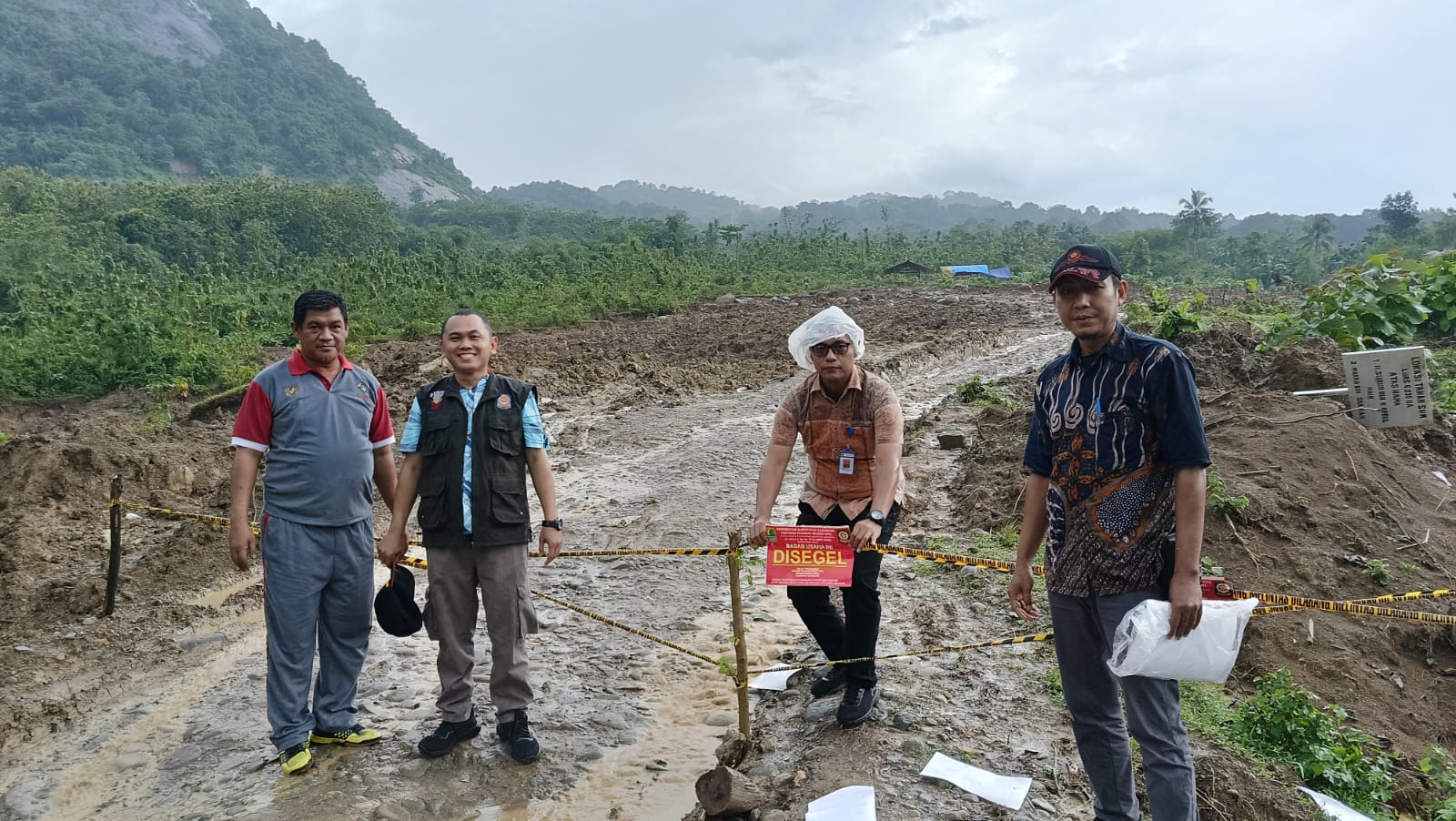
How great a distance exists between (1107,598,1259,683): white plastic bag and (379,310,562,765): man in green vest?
7.17 ft

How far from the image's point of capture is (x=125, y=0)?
12406cm

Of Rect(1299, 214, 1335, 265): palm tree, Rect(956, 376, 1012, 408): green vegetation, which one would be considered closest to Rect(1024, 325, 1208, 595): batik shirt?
Rect(956, 376, 1012, 408): green vegetation

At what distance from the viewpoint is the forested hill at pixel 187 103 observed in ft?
266

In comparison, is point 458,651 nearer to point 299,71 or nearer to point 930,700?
point 930,700

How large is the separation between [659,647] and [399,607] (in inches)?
71.1

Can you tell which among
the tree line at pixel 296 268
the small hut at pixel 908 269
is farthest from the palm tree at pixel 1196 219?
the small hut at pixel 908 269

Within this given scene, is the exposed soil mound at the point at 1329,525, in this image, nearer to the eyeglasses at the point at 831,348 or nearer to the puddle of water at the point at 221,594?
the eyeglasses at the point at 831,348

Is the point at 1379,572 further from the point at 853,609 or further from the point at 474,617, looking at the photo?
the point at 474,617

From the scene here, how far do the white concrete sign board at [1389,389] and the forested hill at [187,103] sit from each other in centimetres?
8901

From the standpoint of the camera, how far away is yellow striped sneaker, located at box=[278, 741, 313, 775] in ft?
12.1

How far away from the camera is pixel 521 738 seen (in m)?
3.81

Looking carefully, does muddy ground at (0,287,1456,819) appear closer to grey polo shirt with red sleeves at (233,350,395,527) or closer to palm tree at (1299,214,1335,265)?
grey polo shirt with red sleeves at (233,350,395,527)

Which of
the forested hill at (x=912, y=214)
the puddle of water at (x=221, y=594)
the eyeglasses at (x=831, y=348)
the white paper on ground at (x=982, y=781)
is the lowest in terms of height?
the white paper on ground at (x=982, y=781)

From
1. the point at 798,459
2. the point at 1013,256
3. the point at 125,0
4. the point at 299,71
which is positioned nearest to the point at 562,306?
the point at 798,459
